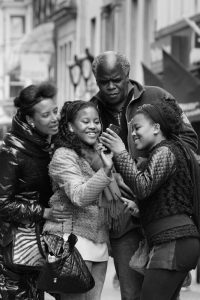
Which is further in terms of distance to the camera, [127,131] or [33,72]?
[33,72]

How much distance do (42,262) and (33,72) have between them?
A: 37079mm

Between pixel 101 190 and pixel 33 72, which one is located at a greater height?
pixel 101 190

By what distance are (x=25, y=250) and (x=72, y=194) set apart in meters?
0.90

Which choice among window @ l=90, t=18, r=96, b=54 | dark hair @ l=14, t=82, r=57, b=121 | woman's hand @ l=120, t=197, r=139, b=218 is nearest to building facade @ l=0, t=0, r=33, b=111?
window @ l=90, t=18, r=96, b=54

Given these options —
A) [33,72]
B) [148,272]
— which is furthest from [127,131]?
[33,72]

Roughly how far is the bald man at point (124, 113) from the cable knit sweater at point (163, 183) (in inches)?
21.6

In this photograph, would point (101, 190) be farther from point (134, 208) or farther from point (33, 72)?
point (33, 72)

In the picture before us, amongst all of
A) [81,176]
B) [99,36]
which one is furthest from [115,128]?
[99,36]

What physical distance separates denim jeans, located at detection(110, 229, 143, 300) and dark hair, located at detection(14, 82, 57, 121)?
3.56 ft

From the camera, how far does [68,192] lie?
24.3 feet

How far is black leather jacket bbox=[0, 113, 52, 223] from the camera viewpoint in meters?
8.04

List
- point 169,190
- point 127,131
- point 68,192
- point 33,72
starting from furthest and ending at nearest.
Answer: point 33,72 → point 127,131 → point 68,192 → point 169,190

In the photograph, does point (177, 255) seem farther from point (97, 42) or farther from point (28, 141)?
point (97, 42)

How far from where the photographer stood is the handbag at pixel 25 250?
8016mm
